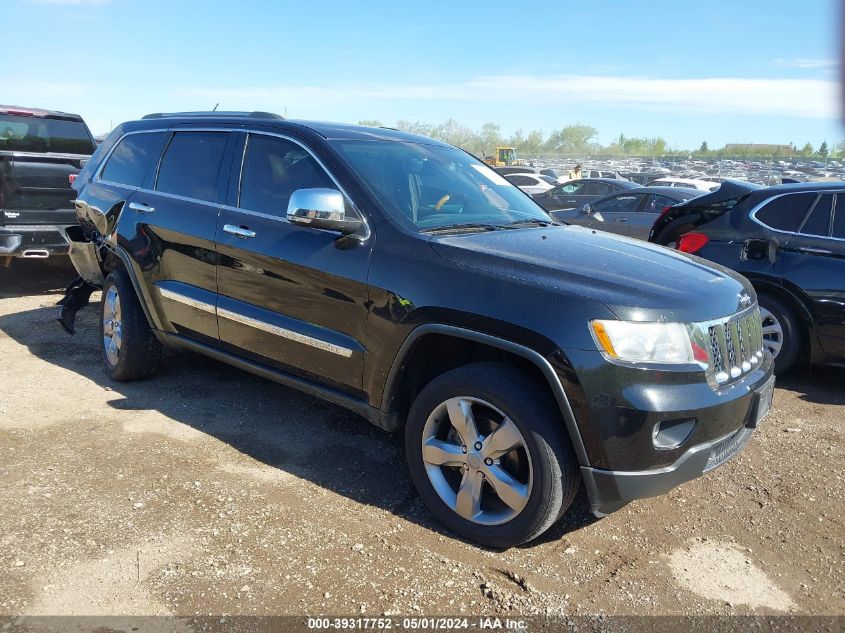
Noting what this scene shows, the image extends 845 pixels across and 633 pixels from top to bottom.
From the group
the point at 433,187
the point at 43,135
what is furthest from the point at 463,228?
the point at 43,135

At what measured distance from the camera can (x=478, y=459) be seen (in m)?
3.18

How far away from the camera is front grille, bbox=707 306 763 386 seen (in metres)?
3.06

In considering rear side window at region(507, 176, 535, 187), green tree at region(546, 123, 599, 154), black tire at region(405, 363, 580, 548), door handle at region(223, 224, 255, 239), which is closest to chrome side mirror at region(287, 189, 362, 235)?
door handle at region(223, 224, 255, 239)

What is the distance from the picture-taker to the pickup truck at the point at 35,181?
7621mm

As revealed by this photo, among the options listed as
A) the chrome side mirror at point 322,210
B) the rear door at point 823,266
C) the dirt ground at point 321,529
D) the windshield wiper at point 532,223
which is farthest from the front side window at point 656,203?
the chrome side mirror at point 322,210

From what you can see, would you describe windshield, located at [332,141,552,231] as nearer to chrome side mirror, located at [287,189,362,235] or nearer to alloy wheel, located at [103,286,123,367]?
chrome side mirror, located at [287,189,362,235]

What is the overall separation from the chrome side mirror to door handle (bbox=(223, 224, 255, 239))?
572mm

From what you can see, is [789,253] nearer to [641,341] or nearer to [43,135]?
[641,341]

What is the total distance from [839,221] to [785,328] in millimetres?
899

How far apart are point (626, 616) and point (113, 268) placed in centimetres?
421

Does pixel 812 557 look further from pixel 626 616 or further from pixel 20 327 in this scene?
pixel 20 327

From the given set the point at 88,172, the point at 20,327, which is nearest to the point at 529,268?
the point at 88,172

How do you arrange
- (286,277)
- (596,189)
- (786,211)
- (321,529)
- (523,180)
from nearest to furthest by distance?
(321,529) < (286,277) < (786,211) < (596,189) < (523,180)

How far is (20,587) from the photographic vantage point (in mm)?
2848
